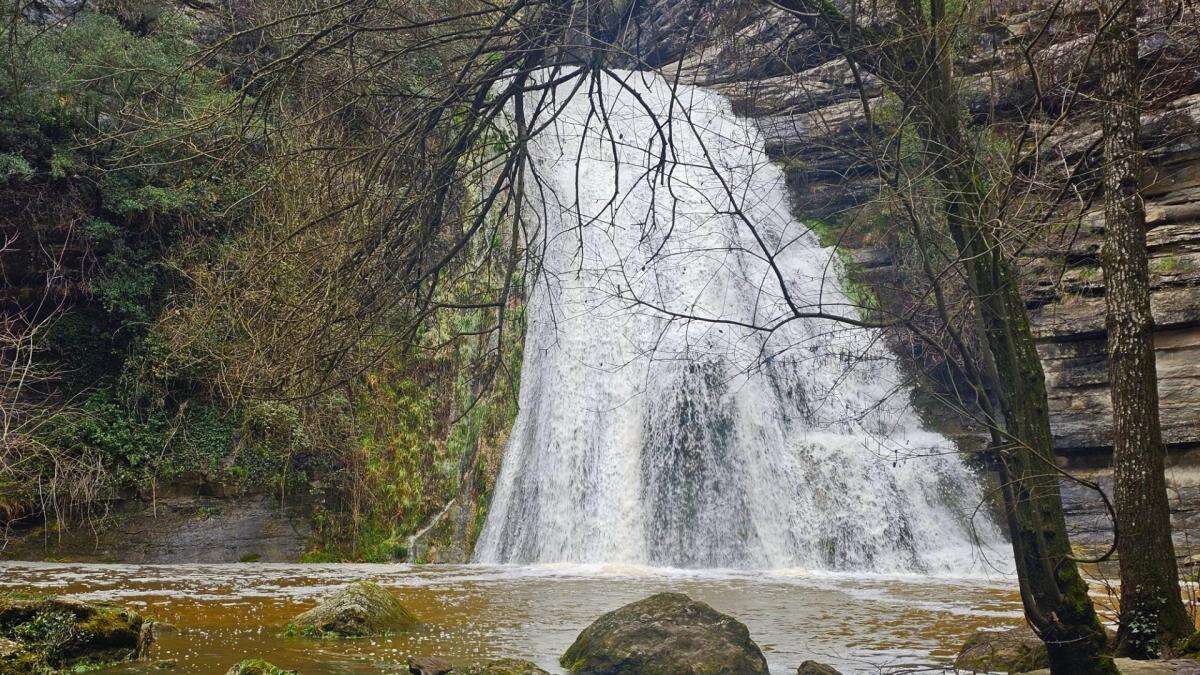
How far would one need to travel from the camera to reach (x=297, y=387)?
4.39m

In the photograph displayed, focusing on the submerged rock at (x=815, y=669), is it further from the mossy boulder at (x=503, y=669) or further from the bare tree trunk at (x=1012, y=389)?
the mossy boulder at (x=503, y=669)

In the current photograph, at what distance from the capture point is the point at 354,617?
6.45 metres

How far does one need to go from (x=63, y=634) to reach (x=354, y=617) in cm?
185

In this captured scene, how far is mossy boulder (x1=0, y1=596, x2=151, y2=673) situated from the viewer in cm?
495

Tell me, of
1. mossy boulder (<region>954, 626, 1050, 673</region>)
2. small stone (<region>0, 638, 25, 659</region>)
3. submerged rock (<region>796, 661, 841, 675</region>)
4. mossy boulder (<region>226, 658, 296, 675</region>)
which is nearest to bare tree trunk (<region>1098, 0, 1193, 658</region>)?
mossy boulder (<region>954, 626, 1050, 673</region>)

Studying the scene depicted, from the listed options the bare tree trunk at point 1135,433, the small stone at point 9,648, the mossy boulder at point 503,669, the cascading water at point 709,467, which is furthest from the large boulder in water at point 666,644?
the cascading water at point 709,467

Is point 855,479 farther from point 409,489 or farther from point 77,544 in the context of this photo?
point 77,544

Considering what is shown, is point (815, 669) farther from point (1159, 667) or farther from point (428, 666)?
point (428, 666)

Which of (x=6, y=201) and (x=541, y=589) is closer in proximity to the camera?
(x=541, y=589)

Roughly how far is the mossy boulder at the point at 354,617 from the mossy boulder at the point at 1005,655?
3.84 meters

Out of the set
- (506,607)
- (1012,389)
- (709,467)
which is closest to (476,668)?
(1012,389)

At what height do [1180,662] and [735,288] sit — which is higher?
[735,288]

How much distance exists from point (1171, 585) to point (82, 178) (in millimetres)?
13410

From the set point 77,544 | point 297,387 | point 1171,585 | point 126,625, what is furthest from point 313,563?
point 1171,585
